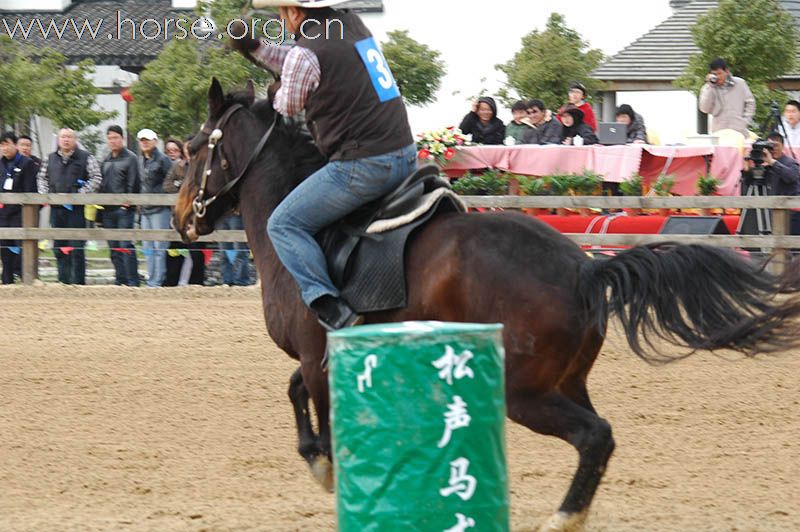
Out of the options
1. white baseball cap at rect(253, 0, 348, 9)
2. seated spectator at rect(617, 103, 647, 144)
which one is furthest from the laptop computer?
white baseball cap at rect(253, 0, 348, 9)

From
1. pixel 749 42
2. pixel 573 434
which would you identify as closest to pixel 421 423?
pixel 573 434

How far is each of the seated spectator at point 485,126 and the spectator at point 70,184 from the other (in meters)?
4.65

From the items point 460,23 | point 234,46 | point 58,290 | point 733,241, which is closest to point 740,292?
point 234,46

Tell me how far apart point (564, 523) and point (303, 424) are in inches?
63.8

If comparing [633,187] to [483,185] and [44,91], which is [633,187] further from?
[44,91]

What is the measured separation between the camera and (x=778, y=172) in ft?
42.5

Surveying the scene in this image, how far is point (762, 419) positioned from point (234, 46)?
13.8ft

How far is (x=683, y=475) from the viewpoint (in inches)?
258

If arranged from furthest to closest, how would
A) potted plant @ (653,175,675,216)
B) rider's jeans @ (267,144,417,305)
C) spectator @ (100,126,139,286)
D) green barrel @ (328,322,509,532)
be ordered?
spectator @ (100,126,139,286) → potted plant @ (653,175,675,216) → rider's jeans @ (267,144,417,305) → green barrel @ (328,322,509,532)

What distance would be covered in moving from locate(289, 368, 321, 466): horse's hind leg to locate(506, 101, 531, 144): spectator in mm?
9091

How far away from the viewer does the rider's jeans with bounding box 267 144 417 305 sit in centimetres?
565

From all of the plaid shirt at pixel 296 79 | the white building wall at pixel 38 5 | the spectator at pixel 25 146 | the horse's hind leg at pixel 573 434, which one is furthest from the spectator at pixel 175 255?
the white building wall at pixel 38 5

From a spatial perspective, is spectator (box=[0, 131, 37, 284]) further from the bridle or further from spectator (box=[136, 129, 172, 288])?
the bridle

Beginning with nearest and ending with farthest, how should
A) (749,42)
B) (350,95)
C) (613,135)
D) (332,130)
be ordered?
(350,95) < (332,130) < (613,135) < (749,42)
